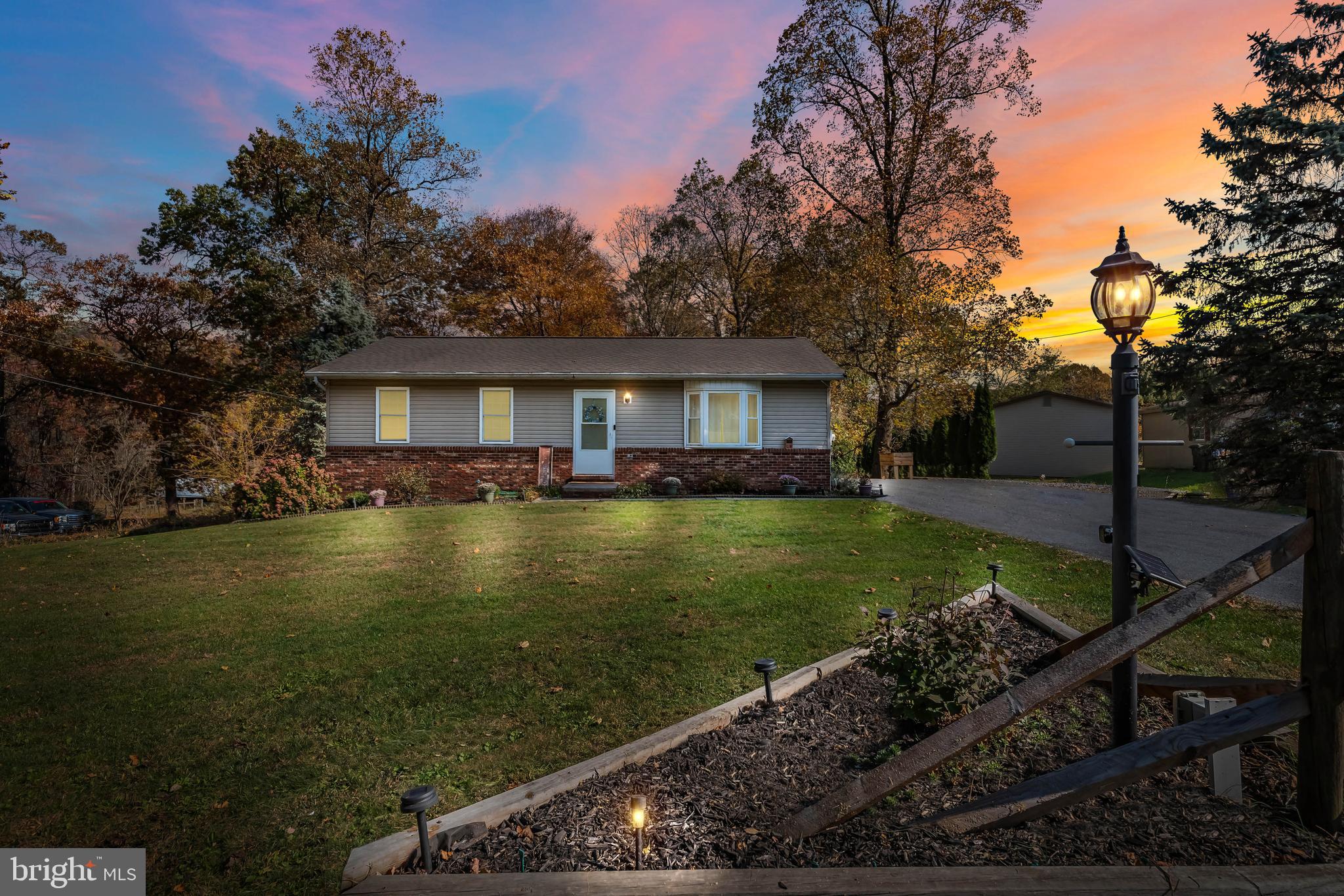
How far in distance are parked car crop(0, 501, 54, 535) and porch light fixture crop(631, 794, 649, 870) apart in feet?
77.4

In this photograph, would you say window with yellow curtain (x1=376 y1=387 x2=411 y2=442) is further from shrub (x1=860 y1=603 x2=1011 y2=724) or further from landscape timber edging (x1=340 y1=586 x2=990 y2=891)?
A: shrub (x1=860 y1=603 x2=1011 y2=724)

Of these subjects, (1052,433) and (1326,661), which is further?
(1052,433)

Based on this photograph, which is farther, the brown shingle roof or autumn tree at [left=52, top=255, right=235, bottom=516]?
autumn tree at [left=52, top=255, right=235, bottom=516]

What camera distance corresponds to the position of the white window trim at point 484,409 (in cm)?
1659

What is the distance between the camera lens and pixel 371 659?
181 inches

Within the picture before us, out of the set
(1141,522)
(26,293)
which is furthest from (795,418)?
(26,293)

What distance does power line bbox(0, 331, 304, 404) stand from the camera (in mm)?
20250

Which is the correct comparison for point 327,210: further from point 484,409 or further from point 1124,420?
point 1124,420

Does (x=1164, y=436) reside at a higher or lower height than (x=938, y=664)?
higher

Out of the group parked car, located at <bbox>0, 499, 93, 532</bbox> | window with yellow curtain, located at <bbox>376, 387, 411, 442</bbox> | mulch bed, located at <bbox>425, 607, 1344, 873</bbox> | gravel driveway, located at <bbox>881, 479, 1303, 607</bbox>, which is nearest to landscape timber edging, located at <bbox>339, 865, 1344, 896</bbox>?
mulch bed, located at <bbox>425, 607, 1344, 873</bbox>

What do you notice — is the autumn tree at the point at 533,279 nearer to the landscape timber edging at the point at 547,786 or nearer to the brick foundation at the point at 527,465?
the brick foundation at the point at 527,465

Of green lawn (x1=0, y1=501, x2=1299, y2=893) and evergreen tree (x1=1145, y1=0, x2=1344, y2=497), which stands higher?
evergreen tree (x1=1145, y1=0, x2=1344, y2=497)

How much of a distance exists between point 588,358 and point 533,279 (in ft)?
42.8

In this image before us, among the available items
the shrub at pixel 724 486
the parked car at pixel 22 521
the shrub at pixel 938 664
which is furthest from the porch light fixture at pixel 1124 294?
the parked car at pixel 22 521
